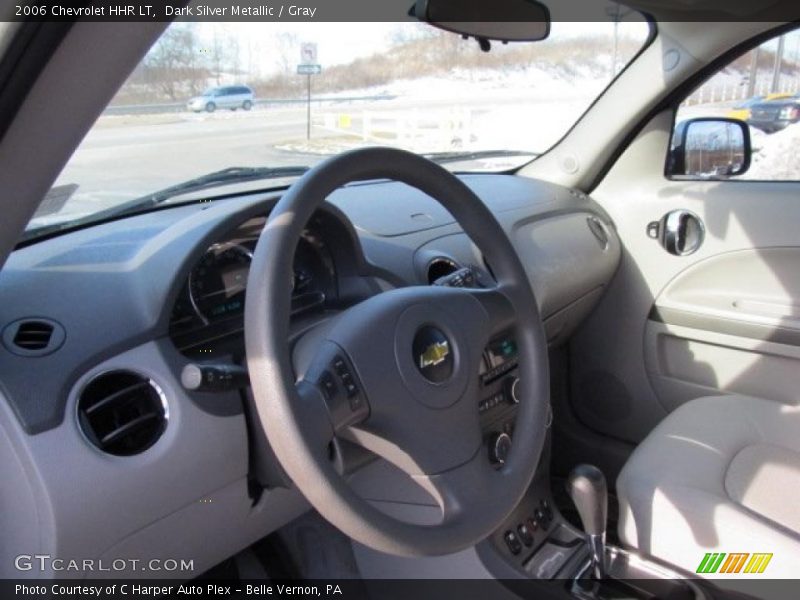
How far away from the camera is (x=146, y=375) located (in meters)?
1.41

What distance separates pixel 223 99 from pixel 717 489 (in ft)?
5.01

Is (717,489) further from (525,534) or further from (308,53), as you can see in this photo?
(308,53)

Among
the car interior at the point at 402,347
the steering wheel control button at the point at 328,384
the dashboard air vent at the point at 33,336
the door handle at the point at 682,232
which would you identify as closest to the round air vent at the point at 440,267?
the car interior at the point at 402,347

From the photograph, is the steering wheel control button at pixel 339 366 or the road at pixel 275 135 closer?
the steering wheel control button at pixel 339 366

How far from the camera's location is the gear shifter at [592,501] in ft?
6.13

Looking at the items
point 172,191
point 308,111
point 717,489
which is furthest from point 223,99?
point 717,489

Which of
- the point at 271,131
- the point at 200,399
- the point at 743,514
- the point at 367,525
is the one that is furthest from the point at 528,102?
the point at 367,525

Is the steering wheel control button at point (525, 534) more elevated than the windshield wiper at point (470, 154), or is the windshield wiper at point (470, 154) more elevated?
the windshield wiper at point (470, 154)

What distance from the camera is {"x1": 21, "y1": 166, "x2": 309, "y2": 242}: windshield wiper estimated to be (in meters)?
1.70

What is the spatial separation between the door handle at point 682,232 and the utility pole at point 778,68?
A: 0.50m

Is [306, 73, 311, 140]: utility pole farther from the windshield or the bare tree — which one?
the bare tree

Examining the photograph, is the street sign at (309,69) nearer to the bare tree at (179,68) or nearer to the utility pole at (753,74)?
the bare tree at (179,68)

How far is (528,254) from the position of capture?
2436mm

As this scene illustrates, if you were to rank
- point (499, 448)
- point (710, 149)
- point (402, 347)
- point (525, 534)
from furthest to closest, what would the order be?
point (710, 149), point (525, 534), point (499, 448), point (402, 347)
